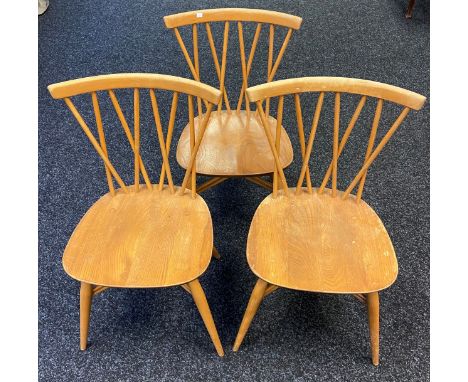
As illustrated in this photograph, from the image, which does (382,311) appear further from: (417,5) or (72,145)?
(417,5)

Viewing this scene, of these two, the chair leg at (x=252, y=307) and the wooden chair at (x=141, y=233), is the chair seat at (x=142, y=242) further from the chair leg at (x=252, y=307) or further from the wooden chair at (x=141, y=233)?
the chair leg at (x=252, y=307)

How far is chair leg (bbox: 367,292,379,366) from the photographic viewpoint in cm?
122

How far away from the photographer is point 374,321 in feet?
4.16

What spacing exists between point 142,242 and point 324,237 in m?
0.54

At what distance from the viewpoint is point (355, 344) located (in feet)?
4.65

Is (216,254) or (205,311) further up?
(205,311)

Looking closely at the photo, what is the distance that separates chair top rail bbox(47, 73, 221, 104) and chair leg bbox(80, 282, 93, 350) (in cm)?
58

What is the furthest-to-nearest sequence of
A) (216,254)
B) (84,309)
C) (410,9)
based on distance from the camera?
1. (410,9)
2. (216,254)
3. (84,309)

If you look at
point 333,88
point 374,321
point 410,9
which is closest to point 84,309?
point 374,321

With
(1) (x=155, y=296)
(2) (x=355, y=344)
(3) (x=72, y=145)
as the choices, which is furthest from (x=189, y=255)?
(3) (x=72, y=145)

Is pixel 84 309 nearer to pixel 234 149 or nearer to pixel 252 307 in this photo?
pixel 252 307

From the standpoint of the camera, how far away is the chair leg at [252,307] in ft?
4.01

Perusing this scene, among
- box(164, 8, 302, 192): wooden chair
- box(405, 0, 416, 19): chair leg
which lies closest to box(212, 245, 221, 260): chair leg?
box(164, 8, 302, 192): wooden chair

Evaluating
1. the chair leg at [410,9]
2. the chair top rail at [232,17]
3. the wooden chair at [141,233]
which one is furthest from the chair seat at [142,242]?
the chair leg at [410,9]
